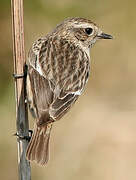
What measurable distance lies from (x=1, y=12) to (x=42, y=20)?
1.71 feet

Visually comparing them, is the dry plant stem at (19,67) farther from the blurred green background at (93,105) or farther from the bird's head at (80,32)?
the blurred green background at (93,105)

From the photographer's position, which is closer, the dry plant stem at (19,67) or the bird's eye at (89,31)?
the dry plant stem at (19,67)

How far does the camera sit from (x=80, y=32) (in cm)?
752

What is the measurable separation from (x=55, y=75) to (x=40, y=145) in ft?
2.40

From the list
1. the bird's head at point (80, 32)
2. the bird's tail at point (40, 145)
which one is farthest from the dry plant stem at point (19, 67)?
the bird's head at point (80, 32)

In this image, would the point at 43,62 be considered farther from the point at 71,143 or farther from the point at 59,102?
the point at 71,143

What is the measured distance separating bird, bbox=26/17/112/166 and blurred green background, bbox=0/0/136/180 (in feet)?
3.88

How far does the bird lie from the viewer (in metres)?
6.07

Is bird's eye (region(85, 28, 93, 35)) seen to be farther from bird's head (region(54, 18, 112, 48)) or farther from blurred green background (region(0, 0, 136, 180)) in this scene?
blurred green background (region(0, 0, 136, 180))

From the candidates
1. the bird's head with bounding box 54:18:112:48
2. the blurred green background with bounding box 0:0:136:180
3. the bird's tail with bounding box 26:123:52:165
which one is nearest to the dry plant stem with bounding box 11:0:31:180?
the bird's tail with bounding box 26:123:52:165

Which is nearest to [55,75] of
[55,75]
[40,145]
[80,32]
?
[55,75]

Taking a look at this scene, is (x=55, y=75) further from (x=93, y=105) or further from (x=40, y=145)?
(x=93, y=105)

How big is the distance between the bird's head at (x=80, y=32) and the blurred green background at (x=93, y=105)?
1.09 metres

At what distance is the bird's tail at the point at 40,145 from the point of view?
5.94m
